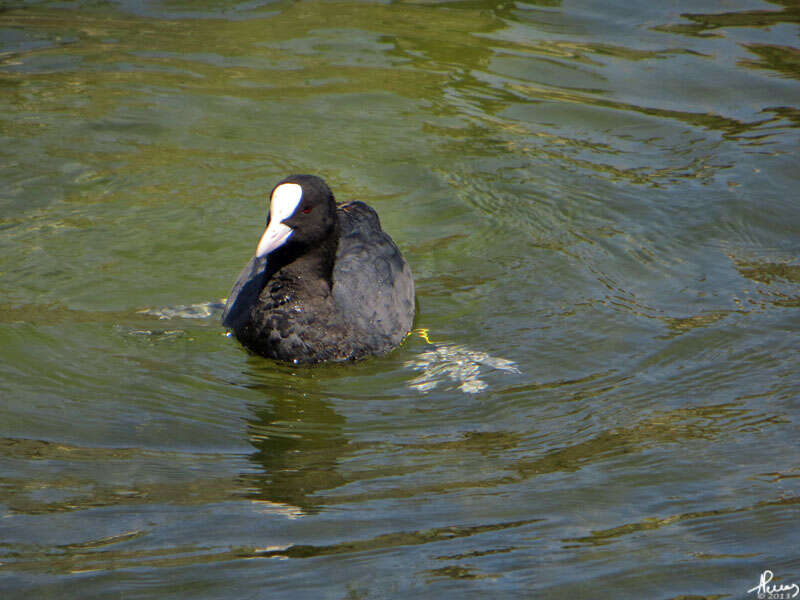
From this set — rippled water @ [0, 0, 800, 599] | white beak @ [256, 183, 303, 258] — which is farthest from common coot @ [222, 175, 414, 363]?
rippled water @ [0, 0, 800, 599]

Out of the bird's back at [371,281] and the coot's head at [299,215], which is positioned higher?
→ the coot's head at [299,215]

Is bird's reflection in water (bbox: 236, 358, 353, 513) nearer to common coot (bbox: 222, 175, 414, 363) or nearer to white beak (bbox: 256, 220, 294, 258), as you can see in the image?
common coot (bbox: 222, 175, 414, 363)

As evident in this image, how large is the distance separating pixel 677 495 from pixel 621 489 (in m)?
0.22

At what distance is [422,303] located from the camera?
595 centimetres

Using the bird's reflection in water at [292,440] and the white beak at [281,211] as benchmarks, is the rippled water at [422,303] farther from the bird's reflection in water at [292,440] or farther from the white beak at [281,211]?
the white beak at [281,211]

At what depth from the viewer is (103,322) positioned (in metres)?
5.41

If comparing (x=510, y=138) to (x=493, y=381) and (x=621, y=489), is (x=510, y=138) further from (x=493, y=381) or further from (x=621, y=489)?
(x=621, y=489)

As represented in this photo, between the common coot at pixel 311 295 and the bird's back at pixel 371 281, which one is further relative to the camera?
the bird's back at pixel 371 281

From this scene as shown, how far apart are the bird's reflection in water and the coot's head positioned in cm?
68

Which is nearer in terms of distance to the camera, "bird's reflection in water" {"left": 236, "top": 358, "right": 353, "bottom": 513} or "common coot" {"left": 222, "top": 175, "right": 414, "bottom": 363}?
"bird's reflection in water" {"left": 236, "top": 358, "right": 353, "bottom": 513}

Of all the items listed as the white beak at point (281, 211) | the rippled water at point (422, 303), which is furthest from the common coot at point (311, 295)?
the rippled water at point (422, 303)

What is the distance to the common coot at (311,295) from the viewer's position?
5090 mm

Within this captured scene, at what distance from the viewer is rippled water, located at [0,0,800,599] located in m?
3.47

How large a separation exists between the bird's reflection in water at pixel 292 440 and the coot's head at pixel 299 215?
2.25 ft
